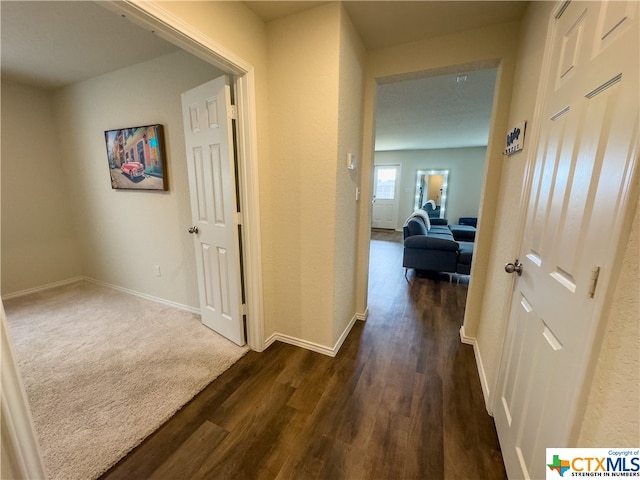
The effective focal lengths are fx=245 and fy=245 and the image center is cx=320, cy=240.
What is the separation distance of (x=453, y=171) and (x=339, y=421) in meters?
7.45

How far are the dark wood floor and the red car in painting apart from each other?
2.17m

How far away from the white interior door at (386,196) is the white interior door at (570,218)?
6941mm

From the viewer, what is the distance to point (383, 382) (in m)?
1.75

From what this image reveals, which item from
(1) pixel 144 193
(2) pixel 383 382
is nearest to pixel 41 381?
(1) pixel 144 193

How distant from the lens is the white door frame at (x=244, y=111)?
1135mm

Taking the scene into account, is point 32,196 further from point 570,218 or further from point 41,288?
point 570,218

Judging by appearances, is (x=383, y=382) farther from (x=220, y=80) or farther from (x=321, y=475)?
(x=220, y=80)

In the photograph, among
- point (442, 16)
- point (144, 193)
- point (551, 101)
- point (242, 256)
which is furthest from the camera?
point (144, 193)

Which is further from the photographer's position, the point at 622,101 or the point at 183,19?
the point at 183,19

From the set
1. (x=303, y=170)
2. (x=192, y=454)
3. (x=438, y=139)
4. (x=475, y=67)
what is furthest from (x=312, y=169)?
(x=438, y=139)

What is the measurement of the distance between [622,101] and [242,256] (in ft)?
6.59

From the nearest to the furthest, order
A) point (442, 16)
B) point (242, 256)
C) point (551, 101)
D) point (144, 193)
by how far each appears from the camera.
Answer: point (551, 101), point (442, 16), point (242, 256), point (144, 193)

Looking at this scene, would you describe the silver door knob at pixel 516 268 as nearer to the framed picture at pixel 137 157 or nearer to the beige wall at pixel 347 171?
the beige wall at pixel 347 171

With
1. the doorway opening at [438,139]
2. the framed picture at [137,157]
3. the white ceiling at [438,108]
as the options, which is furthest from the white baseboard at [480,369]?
the framed picture at [137,157]
